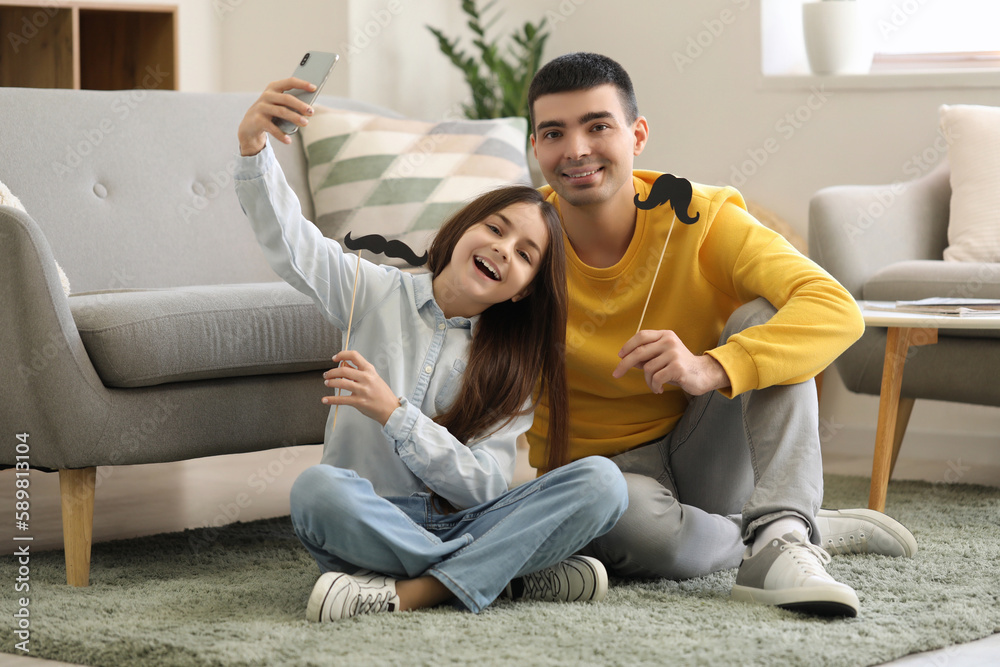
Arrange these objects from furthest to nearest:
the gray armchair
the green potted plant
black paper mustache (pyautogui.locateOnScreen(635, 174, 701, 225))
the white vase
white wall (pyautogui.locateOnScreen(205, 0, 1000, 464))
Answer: the green potted plant → the white vase → white wall (pyautogui.locateOnScreen(205, 0, 1000, 464)) → the gray armchair → black paper mustache (pyautogui.locateOnScreen(635, 174, 701, 225))

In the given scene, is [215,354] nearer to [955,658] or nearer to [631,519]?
[631,519]

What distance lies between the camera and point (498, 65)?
11.5 ft

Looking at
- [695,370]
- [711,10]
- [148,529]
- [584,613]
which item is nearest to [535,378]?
[695,370]

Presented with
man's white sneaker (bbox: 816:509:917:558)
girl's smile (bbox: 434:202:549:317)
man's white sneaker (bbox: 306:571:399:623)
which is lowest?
man's white sneaker (bbox: 816:509:917:558)

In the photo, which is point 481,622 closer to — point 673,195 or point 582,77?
point 673,195

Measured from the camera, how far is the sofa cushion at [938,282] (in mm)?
2248

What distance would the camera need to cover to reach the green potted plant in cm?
349

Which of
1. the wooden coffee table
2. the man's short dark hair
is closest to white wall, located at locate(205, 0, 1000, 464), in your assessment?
the wooden coffee table

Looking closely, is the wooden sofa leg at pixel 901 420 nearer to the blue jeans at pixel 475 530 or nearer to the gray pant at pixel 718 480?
the gray pant at pixel 718 480

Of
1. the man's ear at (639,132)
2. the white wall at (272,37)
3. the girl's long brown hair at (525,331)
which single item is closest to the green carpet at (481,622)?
the girl's long brown hair at (525,331)

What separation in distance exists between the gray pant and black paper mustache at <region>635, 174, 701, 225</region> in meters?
0.17

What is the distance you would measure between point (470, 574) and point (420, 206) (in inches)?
49.9

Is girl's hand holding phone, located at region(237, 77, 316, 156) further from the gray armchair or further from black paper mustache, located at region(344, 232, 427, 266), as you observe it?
the gray armchair

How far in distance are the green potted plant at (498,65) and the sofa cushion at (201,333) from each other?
177cm
